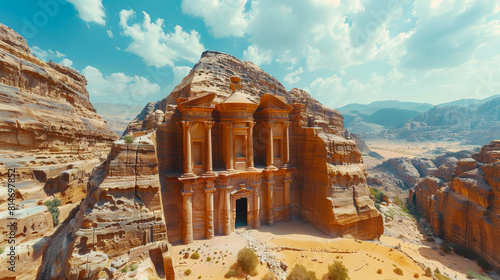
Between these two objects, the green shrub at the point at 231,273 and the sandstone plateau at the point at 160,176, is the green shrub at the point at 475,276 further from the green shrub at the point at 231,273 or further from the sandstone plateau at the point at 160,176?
the green shrub at the point at 231,273

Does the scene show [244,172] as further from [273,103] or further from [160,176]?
[273,103]

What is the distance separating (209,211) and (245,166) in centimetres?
469

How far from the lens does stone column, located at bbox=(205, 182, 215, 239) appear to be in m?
15.6

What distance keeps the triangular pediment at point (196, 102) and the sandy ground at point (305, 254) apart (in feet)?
33.0

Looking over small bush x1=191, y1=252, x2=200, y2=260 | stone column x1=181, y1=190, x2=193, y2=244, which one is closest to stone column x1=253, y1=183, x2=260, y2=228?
stone column x1=181, y1=190, x2=193, y2=244

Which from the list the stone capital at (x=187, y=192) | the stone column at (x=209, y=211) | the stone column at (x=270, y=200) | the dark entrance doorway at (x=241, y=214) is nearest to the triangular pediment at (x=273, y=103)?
the stone column at (x=270, y=200)

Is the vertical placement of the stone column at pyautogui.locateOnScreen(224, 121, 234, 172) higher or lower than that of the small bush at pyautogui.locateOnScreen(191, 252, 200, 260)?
higher

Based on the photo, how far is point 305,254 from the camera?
47.1 ft

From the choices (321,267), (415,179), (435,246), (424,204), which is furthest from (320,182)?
(415,179)

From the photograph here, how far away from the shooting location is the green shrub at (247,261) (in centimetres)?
1202

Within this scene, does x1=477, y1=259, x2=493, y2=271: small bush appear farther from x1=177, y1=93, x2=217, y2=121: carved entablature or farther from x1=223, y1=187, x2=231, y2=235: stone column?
x1=177, y1=93, x2=217, y2=121: carved entablature

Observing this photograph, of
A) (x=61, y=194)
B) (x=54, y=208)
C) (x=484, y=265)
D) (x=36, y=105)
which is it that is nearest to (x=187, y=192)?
(x=54, y=208)

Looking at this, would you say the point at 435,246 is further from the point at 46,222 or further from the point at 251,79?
the point at 46,222

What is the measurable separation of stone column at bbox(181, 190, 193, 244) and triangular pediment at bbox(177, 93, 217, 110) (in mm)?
6262
